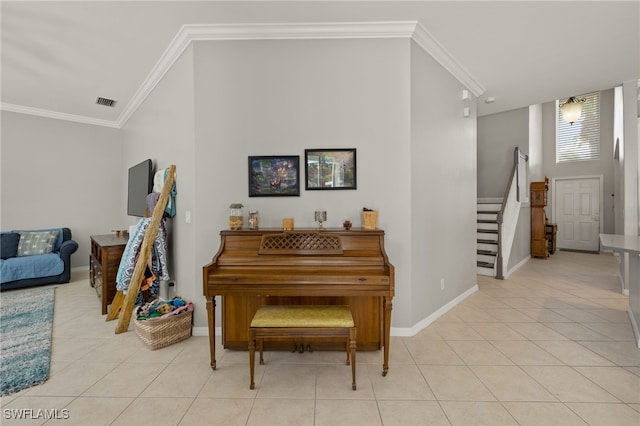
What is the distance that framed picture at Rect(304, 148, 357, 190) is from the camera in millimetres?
2615

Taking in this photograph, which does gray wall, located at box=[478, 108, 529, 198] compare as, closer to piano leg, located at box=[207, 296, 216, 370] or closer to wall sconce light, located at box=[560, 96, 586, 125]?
wall sconce light, located at box=[560, 96, 586, 125]

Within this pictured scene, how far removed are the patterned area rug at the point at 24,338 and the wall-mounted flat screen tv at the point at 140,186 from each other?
1495 mm

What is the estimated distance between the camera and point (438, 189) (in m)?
3.02

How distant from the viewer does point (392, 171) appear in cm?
263

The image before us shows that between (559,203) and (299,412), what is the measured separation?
28.3ft

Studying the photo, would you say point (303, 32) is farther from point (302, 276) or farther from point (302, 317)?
point (302, 317)

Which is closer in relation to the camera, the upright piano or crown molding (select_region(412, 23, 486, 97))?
the upright piano

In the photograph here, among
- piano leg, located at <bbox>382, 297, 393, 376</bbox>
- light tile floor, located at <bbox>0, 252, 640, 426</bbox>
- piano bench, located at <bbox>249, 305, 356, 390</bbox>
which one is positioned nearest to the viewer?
light tile floor, located at <bbox>0, 252, 640, 426</bbox>

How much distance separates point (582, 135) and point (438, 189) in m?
6.68

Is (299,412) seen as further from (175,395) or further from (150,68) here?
(150,68)

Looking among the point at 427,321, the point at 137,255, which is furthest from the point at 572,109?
the point at 137,255

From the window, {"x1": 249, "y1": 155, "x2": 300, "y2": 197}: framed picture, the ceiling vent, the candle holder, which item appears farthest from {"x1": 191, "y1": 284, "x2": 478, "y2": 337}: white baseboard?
the window

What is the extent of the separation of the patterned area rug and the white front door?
385 inches

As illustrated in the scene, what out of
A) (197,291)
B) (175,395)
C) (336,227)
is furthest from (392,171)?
(175,395)
